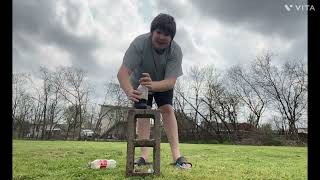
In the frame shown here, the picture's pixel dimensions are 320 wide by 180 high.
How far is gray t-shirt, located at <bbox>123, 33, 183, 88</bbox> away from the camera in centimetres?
323

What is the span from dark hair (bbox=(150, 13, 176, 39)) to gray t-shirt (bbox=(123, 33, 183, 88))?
218 mm

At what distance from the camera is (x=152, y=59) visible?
3.29 metres

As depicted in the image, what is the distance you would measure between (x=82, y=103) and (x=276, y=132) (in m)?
10.3

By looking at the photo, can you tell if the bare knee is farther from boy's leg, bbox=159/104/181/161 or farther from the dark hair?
the dark hair

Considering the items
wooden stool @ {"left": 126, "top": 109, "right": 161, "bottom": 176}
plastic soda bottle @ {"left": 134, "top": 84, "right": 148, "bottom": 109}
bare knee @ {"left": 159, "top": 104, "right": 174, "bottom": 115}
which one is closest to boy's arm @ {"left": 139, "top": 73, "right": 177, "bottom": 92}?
plastic soda bottle @ {"left": 134, "top": 84, "right": 148, "bottom": 109}

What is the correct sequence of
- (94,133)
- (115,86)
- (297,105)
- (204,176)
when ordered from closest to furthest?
(204,176) < (297,105) < (115,86) < (94,133)

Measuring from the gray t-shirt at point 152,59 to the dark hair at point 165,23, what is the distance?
0.72 feet

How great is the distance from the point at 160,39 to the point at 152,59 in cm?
25

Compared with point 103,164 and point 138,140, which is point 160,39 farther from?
point 103,164

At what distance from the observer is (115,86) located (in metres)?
13.8

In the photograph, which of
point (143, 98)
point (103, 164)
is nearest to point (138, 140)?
point (143, 98)

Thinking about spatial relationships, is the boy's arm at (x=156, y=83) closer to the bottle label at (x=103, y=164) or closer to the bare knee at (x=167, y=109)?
the bare knee at (x=167, y=109)
